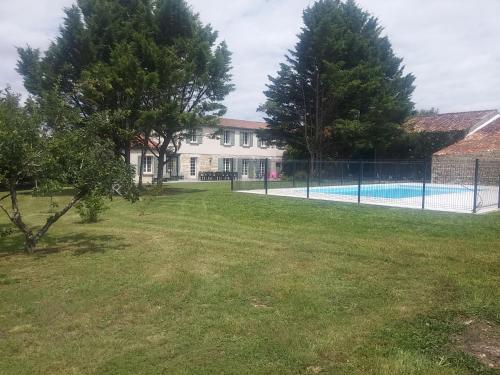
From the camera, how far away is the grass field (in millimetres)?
3768

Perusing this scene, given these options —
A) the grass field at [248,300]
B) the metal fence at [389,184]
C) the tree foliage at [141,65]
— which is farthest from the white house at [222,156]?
the grass field at [248,300]

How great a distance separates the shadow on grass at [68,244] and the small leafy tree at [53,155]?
358 mm

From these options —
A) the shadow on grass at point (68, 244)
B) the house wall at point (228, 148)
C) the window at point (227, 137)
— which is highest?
the window at point (227, 137)

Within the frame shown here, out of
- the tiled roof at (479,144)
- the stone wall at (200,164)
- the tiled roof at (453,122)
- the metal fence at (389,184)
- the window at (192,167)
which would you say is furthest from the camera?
the window at (192,167)

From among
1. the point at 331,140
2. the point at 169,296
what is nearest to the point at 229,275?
the point at 169,296

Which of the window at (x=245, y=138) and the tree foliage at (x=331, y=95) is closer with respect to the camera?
the tree foliage at (x=331, y=95)

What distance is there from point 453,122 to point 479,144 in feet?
21.9

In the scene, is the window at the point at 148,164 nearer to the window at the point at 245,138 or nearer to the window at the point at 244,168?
the window at the point at 244,168

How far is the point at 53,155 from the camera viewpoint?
782 cm

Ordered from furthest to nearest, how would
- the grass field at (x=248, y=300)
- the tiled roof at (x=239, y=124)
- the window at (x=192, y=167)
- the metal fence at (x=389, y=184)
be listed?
the tiled roof at (x=239, y=124) < the window at (x=192, y=167) < the metal fence at (x=389, y=184) < the grass field at (x=248, y=300)

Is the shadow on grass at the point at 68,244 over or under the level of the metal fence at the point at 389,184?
under

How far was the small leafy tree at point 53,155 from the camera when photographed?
7406mm

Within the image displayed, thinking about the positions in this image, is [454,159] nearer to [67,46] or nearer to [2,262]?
[67,46]

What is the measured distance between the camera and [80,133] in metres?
8.14
